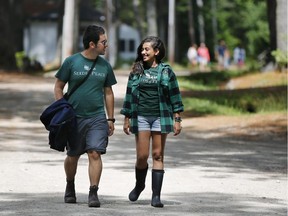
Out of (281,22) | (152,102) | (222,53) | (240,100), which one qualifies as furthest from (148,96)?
(222,53)

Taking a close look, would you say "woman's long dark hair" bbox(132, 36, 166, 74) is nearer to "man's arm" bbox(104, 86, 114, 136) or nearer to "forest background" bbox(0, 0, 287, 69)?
"man's arm" bbox(104, 86, 114, 136)

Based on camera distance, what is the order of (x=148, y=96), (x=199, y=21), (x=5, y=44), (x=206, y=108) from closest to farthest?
(x=148, y=96), (x=206, y=108), (x=5, y=44), (x=199, y=21)

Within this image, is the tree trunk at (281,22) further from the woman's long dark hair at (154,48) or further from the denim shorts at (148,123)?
the denim shorts at (148,123)

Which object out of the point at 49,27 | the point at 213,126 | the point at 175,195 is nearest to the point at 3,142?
the point at 213,126

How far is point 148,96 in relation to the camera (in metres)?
10.6

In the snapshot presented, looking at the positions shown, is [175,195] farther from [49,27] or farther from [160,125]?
[49,27]

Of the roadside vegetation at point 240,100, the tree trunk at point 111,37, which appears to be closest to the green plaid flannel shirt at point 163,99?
the roadside vegetation at point 240,100

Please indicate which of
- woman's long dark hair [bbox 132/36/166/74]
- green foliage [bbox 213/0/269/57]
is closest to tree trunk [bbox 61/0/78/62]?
woman's long dark hair [bbox 132/36/166/74]

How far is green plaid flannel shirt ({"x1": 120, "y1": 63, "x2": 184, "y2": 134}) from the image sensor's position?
1060cm

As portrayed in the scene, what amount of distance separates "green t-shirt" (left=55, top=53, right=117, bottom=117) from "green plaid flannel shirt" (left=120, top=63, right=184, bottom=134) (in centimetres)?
30

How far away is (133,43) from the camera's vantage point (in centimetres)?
10281

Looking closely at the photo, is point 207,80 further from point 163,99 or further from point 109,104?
point 163,99

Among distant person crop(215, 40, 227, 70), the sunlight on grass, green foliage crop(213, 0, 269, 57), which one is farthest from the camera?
green foliage crop(213, 0, 269, 57)

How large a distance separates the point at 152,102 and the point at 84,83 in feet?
2.36
